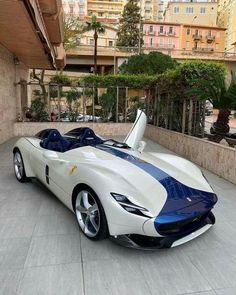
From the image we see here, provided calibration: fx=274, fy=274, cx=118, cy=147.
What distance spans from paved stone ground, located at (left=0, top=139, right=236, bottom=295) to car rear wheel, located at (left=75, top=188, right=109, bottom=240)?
0.40 ft

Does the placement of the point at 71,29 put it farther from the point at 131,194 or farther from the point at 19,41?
the point at 131,194

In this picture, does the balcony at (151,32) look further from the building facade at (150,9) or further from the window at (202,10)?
the building facade at (150,9)

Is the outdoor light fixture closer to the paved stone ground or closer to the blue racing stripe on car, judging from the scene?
the paved stone ground

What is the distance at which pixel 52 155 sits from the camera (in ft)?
12.1

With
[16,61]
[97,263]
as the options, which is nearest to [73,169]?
[97,263]

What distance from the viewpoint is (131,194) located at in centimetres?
259

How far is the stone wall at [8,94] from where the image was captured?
970cm

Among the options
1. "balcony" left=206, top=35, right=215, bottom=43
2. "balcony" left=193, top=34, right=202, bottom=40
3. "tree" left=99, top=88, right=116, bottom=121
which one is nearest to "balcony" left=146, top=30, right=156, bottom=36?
"balcony" left=193, top=34, right=202, bottom=40

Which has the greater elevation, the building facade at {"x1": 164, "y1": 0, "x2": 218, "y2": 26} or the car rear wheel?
the building facade at {"x1": 164, "y1": 0, "x2": 218, "y2": 26}

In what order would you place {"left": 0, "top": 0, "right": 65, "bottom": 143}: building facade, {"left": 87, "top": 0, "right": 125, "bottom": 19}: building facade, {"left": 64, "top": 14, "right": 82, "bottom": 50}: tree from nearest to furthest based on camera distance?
{"left": 0, "top": 0, "right": 65, "bottom": 143}: building facade
{"left": 64, "top": 14, "right": 82, "bottom": 50}: tree
{"left": 87, "top": 0, "right": 125, "bottom": 19}: building facade

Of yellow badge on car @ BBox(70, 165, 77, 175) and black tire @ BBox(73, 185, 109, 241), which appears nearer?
black tire @ BBox(73, 185, 109, 241)

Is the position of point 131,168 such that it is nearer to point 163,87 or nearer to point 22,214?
point 22,214

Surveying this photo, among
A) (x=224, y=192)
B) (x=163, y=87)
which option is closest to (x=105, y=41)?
(x=163, y=87)

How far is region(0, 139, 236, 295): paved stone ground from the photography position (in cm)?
Answer: 225
